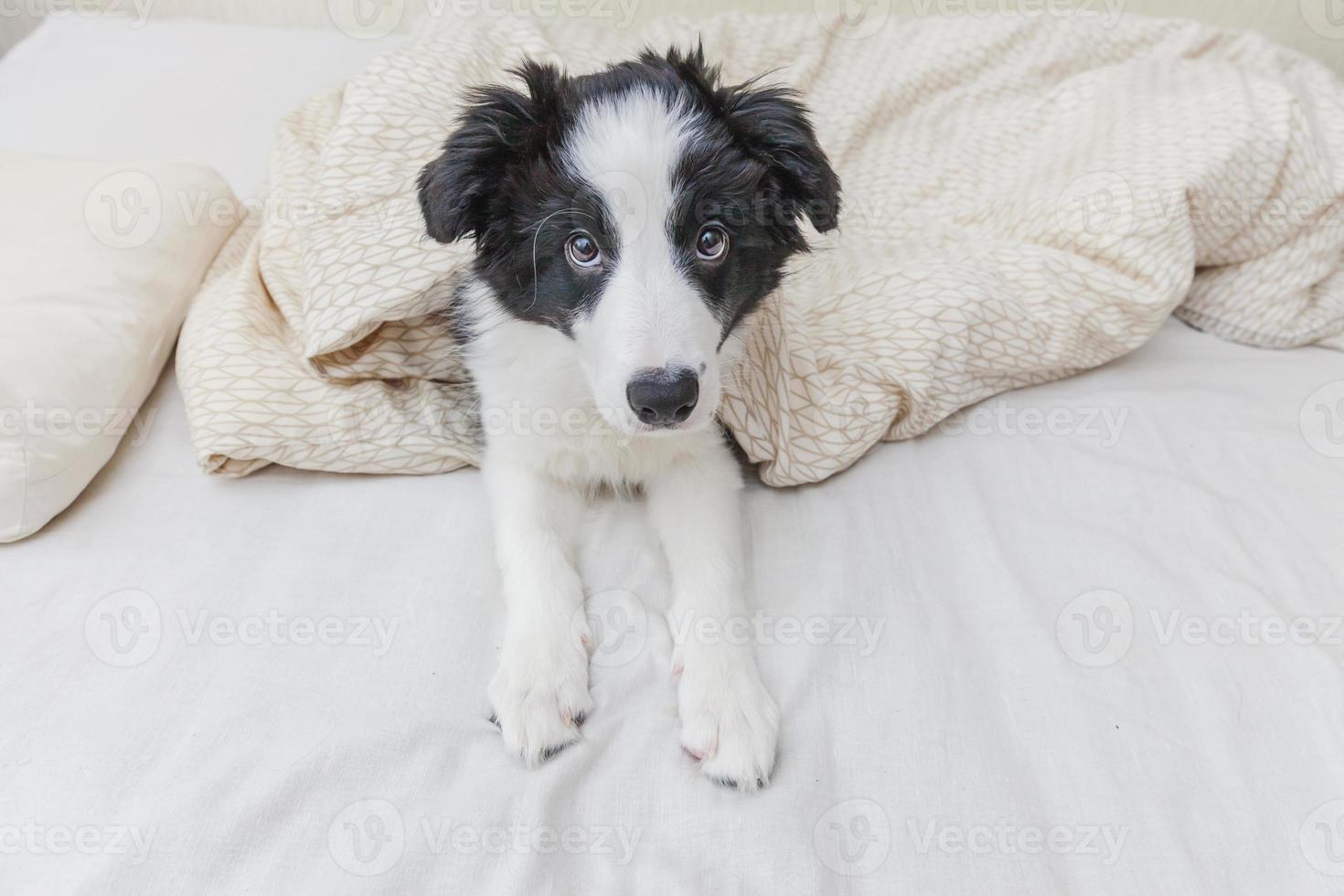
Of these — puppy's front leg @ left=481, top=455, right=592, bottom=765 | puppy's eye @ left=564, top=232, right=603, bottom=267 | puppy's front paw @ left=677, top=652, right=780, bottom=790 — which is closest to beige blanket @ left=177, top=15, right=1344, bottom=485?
puppy's front leg @ left=481, top=455, right=592, bottom=765

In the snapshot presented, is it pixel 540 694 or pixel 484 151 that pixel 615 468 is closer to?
pixel 540 694

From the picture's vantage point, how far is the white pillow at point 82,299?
180cm

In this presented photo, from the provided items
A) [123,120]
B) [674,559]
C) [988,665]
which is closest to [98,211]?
[123,120]

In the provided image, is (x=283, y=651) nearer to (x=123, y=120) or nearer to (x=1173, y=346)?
(x=123, y=120)

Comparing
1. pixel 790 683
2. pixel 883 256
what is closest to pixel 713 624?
pixel 790 683

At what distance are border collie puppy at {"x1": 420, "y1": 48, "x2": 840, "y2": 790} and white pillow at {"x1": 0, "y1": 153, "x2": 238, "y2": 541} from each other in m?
0.92

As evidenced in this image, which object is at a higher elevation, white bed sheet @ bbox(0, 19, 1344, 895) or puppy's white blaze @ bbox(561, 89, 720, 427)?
puppy's white blaze @ bbox(561, 89, 720, 427)

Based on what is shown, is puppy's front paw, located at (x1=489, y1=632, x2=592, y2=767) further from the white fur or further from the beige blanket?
the beige blanket

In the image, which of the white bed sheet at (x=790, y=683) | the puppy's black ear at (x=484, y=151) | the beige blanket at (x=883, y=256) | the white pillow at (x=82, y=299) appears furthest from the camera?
the beige blanket at (x=883, y=256)

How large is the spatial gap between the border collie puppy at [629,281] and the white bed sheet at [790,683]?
9 cm

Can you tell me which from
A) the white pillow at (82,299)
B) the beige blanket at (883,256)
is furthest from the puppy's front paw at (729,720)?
the white pillow at (82,299)

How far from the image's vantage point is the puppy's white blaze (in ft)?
4.93

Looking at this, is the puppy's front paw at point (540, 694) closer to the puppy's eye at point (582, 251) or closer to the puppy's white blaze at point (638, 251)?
the puppy's white blaze at point (638, 251)

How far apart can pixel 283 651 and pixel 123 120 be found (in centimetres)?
227
